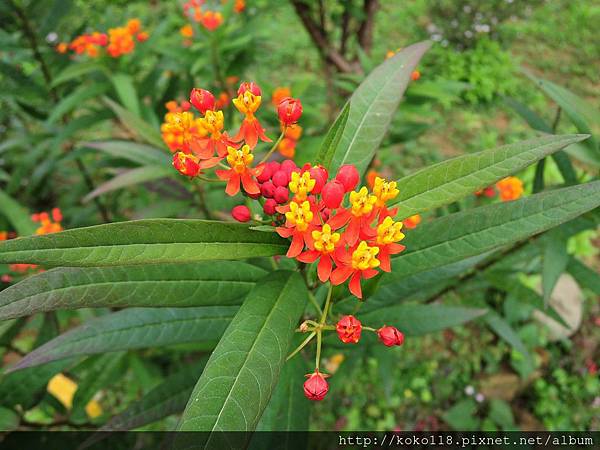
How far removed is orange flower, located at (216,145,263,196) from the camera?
3.43 feet

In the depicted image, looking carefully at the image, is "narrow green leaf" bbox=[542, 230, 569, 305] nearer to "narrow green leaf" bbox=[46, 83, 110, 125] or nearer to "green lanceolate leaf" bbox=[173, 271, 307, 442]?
"green lanceolate leaf" bbox=[173, 271, 307, 442]

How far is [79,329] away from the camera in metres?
1.31

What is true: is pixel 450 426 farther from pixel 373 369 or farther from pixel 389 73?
pixel 389 73

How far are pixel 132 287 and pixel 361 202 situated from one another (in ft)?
1.74

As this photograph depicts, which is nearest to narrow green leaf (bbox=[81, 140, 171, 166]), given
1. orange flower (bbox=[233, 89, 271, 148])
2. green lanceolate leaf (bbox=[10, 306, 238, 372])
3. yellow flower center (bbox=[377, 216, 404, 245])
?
green lanceolate leaf (bbox=[10, 306, 238, 372])

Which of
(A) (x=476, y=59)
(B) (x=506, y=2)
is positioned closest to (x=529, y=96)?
(A) (x=476, y=59)

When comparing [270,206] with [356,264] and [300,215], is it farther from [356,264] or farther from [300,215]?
[356,264]

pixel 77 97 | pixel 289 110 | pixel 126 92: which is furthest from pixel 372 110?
pixel 77 97

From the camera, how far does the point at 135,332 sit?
4.38 feet

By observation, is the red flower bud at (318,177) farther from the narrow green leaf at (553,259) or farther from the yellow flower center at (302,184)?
the narrow green leaf at (553,259)

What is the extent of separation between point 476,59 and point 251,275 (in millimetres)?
4889

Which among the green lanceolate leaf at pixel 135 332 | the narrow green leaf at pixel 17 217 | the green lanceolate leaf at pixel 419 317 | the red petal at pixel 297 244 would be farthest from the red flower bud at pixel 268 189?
the narrow green leaf at pixel 17 217

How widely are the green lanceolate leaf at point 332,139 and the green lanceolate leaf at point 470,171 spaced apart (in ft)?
0.63

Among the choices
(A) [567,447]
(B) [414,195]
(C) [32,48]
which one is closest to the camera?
(B) [414,195]
